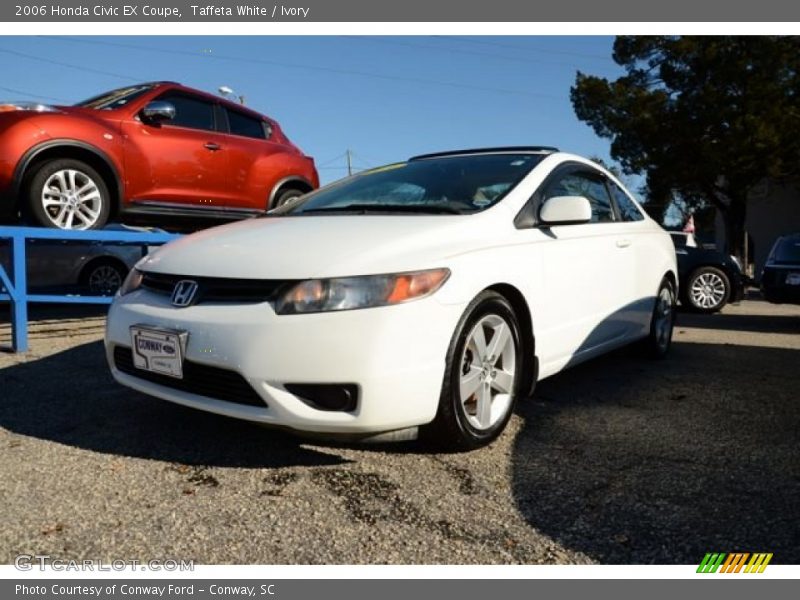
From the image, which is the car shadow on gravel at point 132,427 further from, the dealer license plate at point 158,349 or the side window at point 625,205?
the side window at point 625,205

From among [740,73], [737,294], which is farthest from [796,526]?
[740,73]

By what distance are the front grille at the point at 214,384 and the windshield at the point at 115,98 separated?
3.18 m

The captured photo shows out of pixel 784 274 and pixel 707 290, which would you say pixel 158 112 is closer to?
pixel 784 274

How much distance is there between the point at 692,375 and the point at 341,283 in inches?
121

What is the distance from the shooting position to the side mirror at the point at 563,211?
3.18 m

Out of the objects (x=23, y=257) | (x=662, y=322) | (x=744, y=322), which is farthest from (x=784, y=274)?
(x=23, y=257)

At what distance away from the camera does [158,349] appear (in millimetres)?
2602

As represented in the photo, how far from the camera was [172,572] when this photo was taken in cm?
191

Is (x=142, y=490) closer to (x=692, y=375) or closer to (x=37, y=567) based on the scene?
(x=37, y=567)

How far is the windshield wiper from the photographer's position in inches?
119

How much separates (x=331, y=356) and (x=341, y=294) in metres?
0.23

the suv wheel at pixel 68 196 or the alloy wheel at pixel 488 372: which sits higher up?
the suv wheel at pixel 68 196

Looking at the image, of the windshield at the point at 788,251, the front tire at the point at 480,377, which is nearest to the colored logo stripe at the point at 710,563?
the front tire at the point at 480,377

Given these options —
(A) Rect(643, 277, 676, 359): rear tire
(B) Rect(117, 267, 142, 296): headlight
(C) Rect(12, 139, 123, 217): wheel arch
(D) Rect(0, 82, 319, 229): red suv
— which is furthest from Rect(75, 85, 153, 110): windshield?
(A) Rect(643, 277, 676, 359): rear tire
